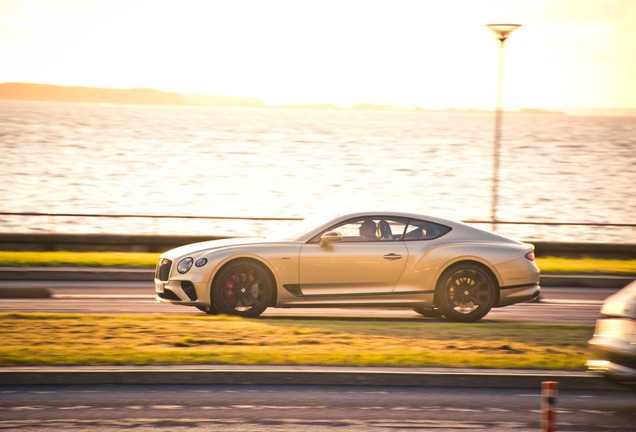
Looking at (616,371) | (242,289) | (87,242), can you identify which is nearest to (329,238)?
(242,289)

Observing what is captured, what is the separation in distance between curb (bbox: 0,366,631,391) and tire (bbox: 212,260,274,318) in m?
3.46

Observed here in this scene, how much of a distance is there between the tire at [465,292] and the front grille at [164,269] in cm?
346

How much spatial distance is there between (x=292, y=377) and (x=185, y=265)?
403cm

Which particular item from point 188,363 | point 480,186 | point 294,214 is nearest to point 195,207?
point 294,214

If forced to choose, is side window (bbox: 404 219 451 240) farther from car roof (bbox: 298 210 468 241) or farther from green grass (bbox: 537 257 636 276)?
green grass (bbox: 537 257 636 276)

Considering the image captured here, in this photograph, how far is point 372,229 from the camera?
38.7 ft

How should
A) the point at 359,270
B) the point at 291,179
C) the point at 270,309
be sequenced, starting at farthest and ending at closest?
the point at 291,179 → the point at 270,309 → the point at 359,270

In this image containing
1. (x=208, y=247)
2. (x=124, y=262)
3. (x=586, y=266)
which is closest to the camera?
(x=208, y=247)

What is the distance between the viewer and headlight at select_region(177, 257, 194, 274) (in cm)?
1139

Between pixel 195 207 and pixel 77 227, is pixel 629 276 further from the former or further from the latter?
pixel 195 207

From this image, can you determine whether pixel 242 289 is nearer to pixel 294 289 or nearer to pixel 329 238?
pixel 294 289

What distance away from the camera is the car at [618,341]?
6816mm

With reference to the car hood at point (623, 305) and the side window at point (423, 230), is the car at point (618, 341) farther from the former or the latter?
the side window at point (423, 230)

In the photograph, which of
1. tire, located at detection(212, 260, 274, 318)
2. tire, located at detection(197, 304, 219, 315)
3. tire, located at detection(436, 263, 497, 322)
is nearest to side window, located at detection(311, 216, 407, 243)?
tire, located at detection(436, 263, 497, 322)
